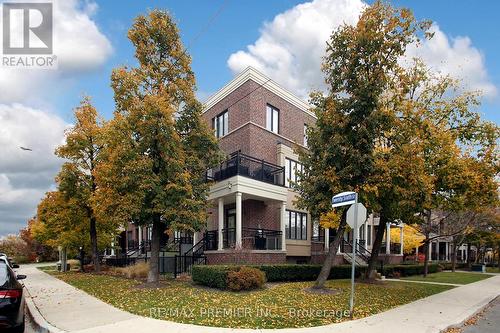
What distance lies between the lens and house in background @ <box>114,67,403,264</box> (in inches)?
781

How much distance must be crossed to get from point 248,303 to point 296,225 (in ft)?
43.2

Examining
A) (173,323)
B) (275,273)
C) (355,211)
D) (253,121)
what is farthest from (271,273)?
(253,121)

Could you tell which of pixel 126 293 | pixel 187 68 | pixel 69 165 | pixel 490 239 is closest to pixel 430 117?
pixel 187 68

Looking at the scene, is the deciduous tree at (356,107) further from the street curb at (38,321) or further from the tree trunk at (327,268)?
the street curb at (38,321)

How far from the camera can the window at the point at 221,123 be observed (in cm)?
2477

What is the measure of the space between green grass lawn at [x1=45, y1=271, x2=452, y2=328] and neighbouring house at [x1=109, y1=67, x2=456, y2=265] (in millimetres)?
4334

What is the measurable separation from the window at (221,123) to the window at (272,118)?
2.59m

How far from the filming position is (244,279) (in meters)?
14.1

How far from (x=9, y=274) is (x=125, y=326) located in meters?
2.72

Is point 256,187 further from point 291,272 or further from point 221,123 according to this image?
point 221,123

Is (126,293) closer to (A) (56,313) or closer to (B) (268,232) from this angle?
(A) (56,313)

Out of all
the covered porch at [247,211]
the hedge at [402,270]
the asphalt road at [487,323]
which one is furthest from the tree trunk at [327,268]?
the hedge at [402,270]

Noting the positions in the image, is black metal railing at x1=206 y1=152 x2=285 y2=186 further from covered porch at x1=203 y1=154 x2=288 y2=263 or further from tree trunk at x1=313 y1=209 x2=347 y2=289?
tree trunk at x1=313 y1=209 x2=347 y2=289

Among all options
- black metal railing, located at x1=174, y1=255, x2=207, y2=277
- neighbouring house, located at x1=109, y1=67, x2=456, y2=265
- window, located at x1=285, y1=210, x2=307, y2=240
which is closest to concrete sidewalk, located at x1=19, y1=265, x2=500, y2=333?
black metal railing, located at x1=174, y1=255, x2=207, y2=277
